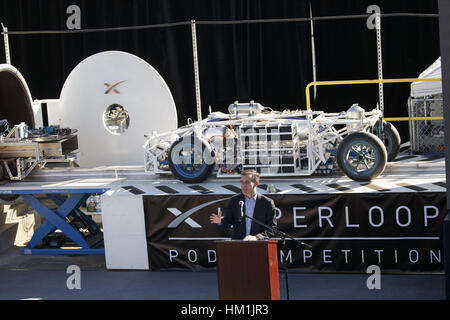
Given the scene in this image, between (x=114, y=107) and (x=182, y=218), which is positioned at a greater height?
(x=114, y=107)

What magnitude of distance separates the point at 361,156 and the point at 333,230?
116cm

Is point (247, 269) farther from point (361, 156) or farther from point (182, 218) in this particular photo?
point (361, 156)

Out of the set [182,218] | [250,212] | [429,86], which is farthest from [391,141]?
[250,212]

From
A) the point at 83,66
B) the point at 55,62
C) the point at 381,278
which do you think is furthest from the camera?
the point at 55,62

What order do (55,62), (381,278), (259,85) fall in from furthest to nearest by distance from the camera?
(55,62) < (259,85) < (381,278)

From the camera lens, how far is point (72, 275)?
931cm

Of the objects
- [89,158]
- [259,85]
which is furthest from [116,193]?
[259,85]

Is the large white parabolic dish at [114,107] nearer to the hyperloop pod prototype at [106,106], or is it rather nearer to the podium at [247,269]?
the hyperloop pod prototype at [106,106]

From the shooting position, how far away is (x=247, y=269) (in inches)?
259

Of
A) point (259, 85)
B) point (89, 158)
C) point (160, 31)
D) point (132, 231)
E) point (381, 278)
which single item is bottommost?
point (381, 278)

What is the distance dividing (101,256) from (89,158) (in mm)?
2466

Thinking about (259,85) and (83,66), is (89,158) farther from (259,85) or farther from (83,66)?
(259,85)

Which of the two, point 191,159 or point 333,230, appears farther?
point 191,159

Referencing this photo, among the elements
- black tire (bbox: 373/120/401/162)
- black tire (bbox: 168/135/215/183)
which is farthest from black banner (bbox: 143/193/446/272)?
black tire (bbox: 373/120/401/162)
